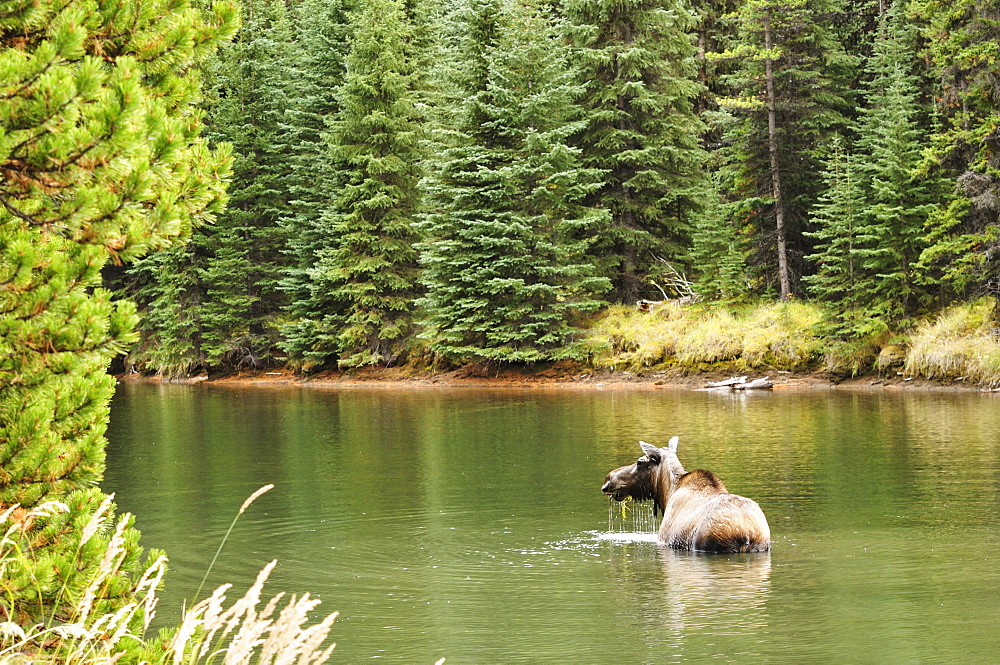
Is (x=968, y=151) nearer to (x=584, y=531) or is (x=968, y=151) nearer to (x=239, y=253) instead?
(x=584, y=531)

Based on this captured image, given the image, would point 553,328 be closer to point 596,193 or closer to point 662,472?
point 596,193

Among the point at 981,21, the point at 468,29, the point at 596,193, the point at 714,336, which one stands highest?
the point at 468,29

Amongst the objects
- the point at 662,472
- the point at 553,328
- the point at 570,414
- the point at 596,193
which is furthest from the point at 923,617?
the point at 596,193

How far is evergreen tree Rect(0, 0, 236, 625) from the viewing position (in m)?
5.09

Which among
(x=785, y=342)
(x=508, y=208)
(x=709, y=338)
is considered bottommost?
(x=785, y=342)

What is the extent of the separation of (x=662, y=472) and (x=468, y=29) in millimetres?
28474

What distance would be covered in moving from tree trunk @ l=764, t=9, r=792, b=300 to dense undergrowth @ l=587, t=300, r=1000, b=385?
0.99 m

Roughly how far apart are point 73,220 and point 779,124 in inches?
1367

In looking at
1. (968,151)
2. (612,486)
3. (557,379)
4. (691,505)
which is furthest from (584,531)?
(557,379)

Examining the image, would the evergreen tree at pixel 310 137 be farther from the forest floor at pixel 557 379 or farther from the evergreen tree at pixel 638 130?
the evergreen tree at pixel 638 130

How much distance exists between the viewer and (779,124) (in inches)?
1484

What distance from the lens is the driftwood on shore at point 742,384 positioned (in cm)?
3291

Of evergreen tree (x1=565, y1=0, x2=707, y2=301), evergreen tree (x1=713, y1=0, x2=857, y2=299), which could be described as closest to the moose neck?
evergreen tree (x1=713, y1=0, x2=857, y2=299)

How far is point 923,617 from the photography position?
9.32 metres
